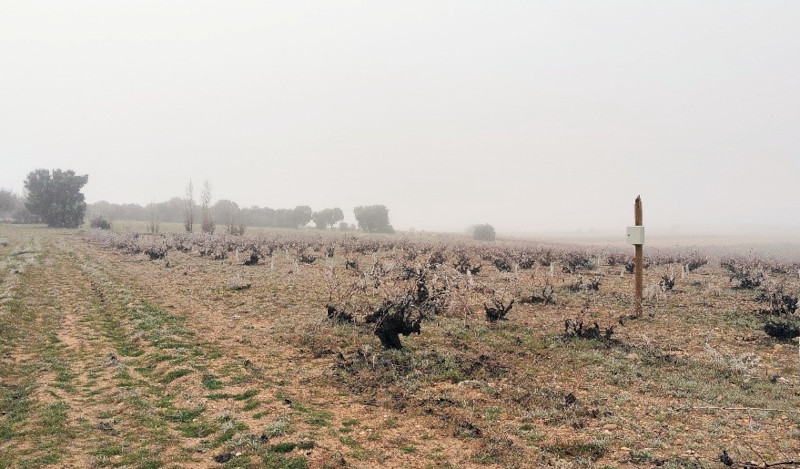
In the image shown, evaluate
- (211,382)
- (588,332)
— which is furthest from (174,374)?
(588,332)

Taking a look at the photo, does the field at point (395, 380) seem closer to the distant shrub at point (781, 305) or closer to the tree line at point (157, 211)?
the distant shrub at point (781, 305)

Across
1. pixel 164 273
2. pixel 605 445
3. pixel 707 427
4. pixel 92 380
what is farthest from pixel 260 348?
pixel 164 273

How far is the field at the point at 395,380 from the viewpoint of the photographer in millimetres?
6383

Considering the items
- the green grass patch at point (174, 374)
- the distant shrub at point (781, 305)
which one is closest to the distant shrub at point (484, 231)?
the distant shrub at point (781, 305)

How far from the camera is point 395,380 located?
941 cm

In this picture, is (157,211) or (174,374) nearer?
(174,374)

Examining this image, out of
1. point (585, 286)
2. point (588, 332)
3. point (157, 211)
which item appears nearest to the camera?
point (588, 332)

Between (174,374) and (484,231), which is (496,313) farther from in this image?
(484,231)

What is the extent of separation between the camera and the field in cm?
638

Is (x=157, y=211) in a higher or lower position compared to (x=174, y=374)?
higher

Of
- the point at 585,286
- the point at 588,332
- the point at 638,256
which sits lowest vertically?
the point at 588,332

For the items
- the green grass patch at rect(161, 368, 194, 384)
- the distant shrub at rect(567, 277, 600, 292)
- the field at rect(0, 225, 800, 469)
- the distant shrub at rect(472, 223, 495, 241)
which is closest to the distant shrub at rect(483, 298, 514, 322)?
the field at rect(0, 225, 800, 469)

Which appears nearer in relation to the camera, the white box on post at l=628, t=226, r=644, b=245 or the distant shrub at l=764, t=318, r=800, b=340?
the distant shrub at l=764, t=318, r=800, b=340

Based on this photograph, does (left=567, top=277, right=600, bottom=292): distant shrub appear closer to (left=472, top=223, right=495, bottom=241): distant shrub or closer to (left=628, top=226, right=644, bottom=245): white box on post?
(left=628, top=226, right=644, bottom=245): white box on post
